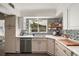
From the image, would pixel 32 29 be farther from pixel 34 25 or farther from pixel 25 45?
pixel 25 45

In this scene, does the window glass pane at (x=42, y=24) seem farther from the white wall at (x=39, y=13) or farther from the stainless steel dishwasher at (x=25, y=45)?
the stainless steel dishwasher at (x=25, y=45)

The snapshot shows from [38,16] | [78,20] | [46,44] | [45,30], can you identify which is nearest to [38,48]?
[46,44]

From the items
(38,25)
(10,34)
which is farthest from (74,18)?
(38,25)

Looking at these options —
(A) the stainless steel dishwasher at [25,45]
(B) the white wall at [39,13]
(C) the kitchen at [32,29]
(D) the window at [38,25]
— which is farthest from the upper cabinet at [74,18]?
(D) the window at [38,25]

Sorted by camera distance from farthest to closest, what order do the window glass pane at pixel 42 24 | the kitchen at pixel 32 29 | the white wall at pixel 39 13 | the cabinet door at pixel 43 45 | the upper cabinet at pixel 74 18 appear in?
the window glass pane at pixel 42 24 → the white wall at pixel 39 13 → the cabinet door at pixel 43 45 → the kitchen at pixel 32 29 → the upper cabinet at pixel 74 18

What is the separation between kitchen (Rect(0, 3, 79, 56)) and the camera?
187 inches

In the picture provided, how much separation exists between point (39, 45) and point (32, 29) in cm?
118

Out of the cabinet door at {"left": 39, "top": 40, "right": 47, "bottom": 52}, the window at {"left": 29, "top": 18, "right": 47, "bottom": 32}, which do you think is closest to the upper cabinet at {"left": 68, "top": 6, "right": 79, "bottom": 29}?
the cabinet door at {"left": 39, "top": 40, "right": 47, "bottom": 52}

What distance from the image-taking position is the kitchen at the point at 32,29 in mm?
4742

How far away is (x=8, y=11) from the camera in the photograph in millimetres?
5293

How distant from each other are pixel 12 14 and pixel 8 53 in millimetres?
1468

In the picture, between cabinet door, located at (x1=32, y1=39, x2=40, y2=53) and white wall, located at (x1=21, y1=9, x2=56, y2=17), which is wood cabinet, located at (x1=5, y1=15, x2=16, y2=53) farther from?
white wall, located at (x1=21, y1=9, x2=56, y2=17)

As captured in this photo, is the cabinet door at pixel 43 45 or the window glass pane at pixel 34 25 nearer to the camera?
the cabinet door at pixel 43 45

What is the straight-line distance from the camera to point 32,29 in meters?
6.84
